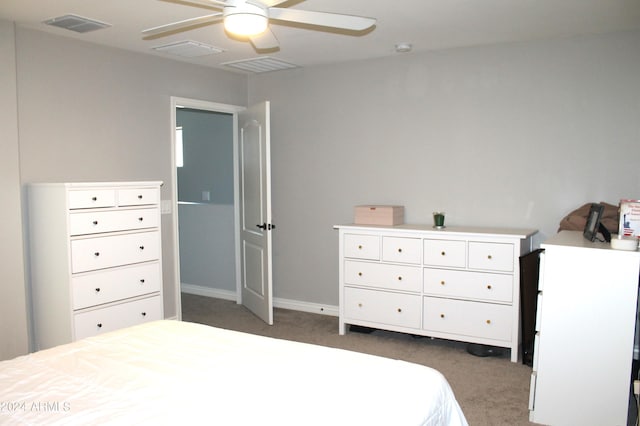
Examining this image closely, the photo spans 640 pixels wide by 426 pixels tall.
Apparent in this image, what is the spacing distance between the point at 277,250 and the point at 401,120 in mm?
1827

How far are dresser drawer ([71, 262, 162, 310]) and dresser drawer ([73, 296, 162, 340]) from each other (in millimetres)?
59

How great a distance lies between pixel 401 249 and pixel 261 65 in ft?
7.03

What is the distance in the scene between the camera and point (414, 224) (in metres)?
4.37

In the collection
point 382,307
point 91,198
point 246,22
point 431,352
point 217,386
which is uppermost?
point 246,22

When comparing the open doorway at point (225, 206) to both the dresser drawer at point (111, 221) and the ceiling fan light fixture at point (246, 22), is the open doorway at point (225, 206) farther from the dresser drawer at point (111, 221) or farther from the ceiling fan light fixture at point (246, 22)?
the ceiling fan light fixture at point (246, 22)

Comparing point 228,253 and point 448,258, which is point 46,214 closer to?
point 228,253

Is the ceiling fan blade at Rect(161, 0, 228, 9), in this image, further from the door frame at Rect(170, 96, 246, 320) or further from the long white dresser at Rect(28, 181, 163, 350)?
the door frame at Rect(170, 96, 246, 320)

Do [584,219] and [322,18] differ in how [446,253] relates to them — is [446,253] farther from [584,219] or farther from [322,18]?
[322,18]

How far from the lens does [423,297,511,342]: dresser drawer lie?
365 cm

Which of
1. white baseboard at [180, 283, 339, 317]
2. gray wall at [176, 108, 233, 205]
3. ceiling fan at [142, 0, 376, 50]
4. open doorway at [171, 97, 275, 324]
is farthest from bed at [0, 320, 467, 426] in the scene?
gray wall at [176, 108, 233, 205]

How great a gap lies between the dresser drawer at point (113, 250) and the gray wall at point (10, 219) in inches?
18.9

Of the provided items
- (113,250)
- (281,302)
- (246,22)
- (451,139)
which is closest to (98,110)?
(113,250)

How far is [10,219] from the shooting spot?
3.37m

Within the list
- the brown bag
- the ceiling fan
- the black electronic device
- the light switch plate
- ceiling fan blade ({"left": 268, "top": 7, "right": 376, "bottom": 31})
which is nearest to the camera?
the ceiling fan
